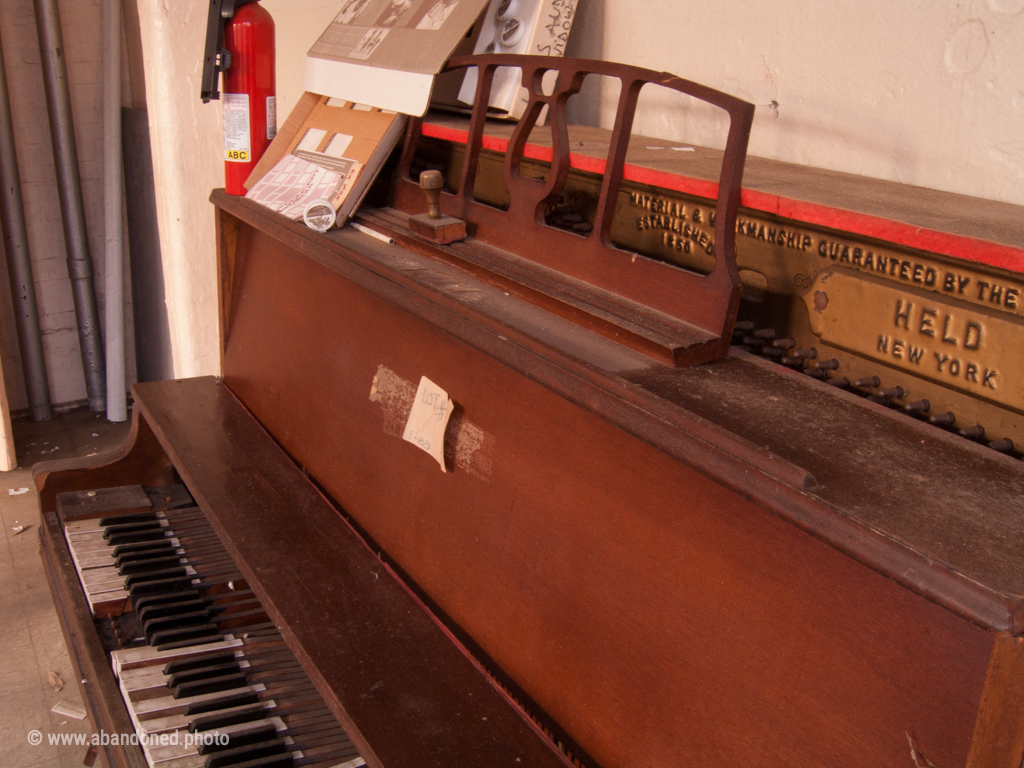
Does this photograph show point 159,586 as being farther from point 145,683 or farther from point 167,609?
point 145,683

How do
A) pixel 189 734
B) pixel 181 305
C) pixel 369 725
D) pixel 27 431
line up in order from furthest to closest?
1. pixel 27 431
2. pixel 181 305
3. pixel 189 734
4. pixel 369 725

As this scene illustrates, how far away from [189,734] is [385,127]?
1207 mm

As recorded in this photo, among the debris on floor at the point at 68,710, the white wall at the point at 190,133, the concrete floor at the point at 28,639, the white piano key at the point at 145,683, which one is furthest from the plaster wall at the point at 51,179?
the white piano key at the point at 145,683

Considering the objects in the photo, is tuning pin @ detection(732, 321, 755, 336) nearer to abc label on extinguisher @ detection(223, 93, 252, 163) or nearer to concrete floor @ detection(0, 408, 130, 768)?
abc label on extinguisher @ detection(223, 93, 252, 163)

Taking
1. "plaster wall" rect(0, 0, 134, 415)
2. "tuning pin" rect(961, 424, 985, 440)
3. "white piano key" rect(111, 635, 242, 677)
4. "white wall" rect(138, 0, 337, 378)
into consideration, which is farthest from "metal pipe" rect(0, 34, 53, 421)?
"tuning pin" rect(961, 424, 985, 440)

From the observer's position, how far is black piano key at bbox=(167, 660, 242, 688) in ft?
4.80

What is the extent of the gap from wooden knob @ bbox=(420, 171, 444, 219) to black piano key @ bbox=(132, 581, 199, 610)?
3.18ft

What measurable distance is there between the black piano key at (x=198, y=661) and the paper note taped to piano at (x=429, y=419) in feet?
1.90

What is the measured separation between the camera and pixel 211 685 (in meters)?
1.46

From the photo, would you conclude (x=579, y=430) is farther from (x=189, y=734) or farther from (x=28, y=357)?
(x=28, y=357)

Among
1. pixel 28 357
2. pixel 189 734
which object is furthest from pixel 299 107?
pixel 28 357

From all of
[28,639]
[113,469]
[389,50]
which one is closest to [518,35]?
[389,50]

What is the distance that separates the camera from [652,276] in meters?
1.15

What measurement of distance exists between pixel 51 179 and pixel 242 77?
2.82 meters
